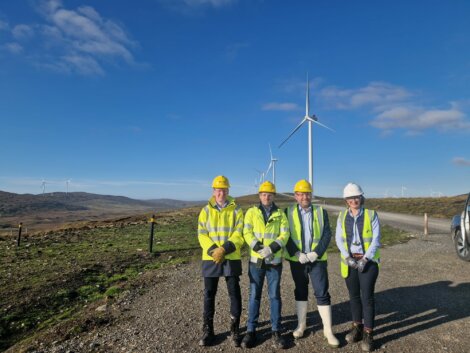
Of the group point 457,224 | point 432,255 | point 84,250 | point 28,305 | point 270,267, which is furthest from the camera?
point 84,250

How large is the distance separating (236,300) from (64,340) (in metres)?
3.27

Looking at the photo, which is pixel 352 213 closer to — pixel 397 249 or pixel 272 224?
pixel 272 224

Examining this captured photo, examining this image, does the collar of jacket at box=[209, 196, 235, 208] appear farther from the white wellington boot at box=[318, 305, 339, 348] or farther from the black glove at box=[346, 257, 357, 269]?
the white wellington boot at box=[318, 305, 339, 348]

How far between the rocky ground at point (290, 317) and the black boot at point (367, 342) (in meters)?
0.12

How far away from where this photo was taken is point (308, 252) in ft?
20.4

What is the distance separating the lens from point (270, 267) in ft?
20.2

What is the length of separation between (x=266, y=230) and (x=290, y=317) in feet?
8.10

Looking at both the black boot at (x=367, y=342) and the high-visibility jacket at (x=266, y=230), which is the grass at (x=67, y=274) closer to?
the high-visibility jacket at (x=266, y=230)

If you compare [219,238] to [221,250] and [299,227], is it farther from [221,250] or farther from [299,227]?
[299,227]

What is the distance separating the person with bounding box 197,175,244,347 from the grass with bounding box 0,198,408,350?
2.72 metres

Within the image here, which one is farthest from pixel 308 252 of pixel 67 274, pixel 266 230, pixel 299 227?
pixel 67 274

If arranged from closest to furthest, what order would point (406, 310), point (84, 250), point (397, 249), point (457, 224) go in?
point (406, 310), point (457, 224), point (397, 249), point (84, 250)

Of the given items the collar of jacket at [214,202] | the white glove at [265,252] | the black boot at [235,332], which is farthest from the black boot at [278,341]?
the collar of jacket at [214,202]

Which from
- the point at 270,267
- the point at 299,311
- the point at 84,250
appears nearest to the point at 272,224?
the point at 270,267
